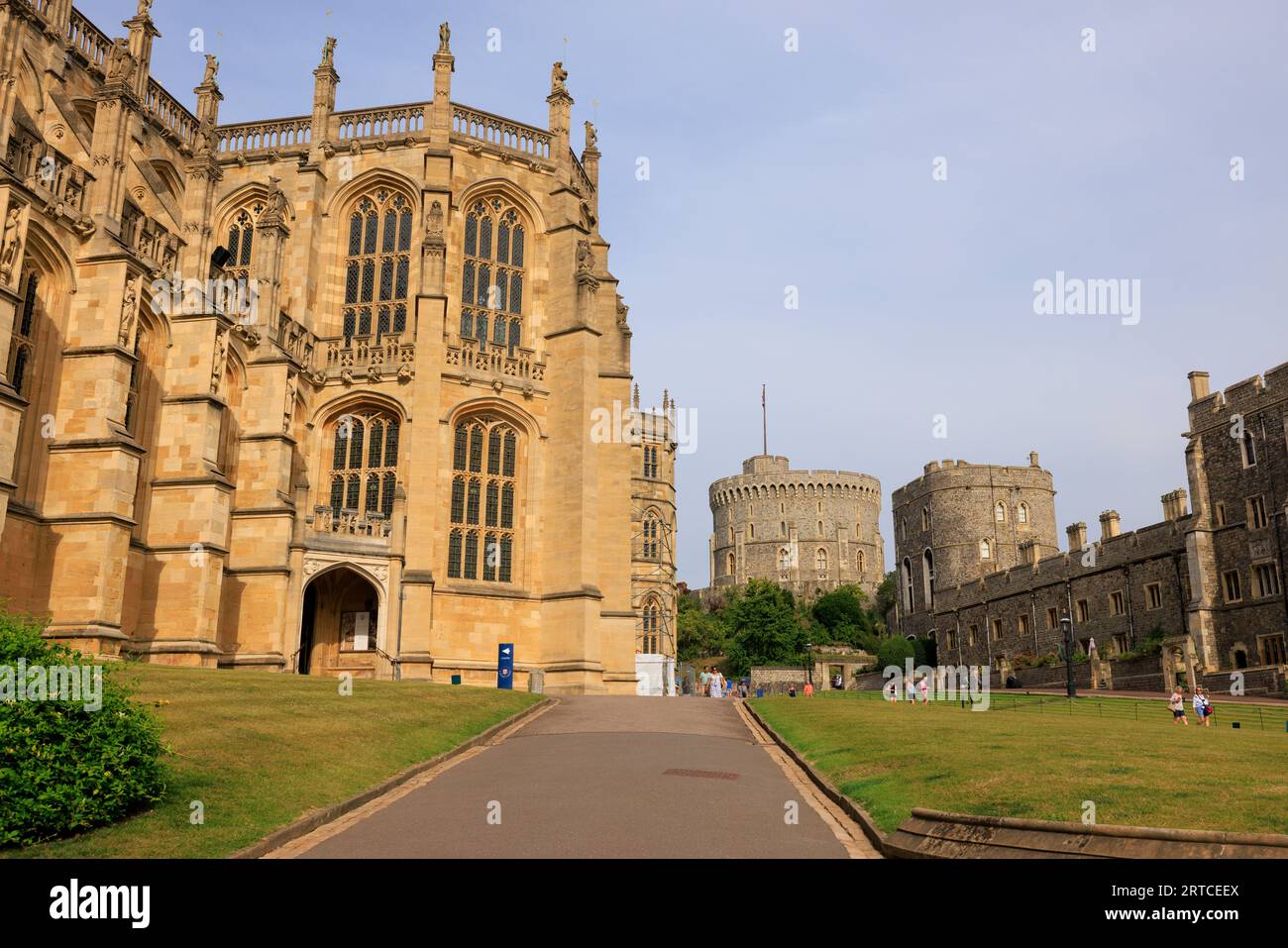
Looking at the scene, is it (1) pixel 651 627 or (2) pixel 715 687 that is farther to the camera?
(1) pixel 651 627

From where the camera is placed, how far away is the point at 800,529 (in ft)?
400

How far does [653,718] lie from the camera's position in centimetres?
2606

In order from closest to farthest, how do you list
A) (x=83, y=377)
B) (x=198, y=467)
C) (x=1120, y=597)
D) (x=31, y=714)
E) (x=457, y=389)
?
(x=31, y=714) < (x=83, y=377) < (x=198, y=467) < (x=457, y=389) < (x=1120, y=597)

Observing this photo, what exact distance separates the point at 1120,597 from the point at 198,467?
47.2 meters

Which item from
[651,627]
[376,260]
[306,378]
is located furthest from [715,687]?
[376,260]

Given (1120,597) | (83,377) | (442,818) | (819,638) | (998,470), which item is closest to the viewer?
(442,818)

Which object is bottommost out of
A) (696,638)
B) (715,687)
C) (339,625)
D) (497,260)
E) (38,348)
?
(715,687)

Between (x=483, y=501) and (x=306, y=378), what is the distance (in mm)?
7558

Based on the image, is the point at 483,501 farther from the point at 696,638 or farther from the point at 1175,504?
the point at 696,638

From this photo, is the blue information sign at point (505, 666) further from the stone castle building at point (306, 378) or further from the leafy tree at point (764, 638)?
the leafy tree at point (764, 638)

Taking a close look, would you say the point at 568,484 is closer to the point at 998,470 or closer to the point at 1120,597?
the point at 1120,597

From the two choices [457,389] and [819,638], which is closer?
[457,389]

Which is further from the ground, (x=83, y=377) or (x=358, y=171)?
(x=358, y=171)
